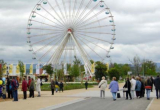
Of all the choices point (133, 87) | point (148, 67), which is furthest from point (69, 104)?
point (148, 67)

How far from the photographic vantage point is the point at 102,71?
3024 inches

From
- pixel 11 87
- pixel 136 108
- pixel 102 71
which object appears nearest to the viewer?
pixel 136 108

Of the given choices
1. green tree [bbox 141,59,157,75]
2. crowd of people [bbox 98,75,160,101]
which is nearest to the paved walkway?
crowd of people [bbox 98,75,160,101]

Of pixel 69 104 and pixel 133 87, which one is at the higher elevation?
pixel 133 87

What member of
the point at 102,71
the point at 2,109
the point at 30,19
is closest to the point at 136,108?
the point at 2,109

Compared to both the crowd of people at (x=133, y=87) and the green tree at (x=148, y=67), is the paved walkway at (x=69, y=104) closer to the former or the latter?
the crowd of people at (x=133, y=87)

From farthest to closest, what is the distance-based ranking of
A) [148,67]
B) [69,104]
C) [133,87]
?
[148,67] < [133,87] < [69,104]

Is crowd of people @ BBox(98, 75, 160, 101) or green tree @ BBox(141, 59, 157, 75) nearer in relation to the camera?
crowd of people @ BBox(98, 75, 160, 101)

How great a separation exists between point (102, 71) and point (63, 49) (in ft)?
79.0

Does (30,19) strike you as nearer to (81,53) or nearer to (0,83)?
(81,53)

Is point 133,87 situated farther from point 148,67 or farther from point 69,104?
point 148,67

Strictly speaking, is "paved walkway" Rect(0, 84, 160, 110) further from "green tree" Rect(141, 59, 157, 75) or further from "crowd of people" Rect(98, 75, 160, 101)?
"green tree" Rect(141, 59, 157, 75)

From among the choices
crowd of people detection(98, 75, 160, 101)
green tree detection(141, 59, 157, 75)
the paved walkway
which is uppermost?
green tree detection(141, 59, 157, 75)

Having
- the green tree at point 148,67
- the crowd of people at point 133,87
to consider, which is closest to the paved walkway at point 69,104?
the crowd of people at point 133,87
